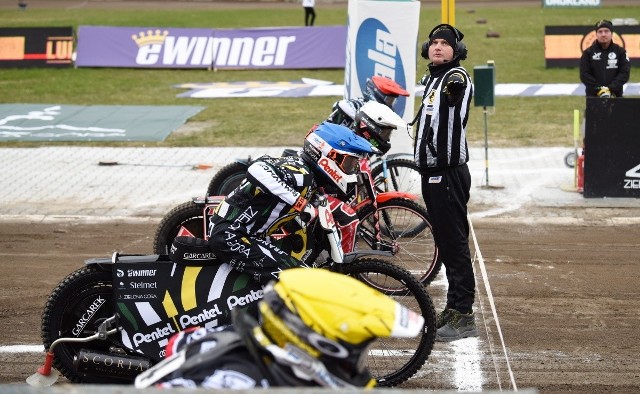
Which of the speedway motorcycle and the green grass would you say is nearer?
the speedway motorcycle

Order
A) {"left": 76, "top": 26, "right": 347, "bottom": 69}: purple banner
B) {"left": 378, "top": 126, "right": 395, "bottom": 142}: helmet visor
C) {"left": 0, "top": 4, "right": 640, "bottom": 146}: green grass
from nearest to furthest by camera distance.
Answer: {"left": 378, "top": 126, "right": 395, "bottom": 142}: helmet visor
{"left": 0, "top": 4, "right": 640, "bottom": 146}: green grass
{"left": 76, "top": 26, "right": 347, "bottom": 69}: purple banner

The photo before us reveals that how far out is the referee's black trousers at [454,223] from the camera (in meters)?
8.30

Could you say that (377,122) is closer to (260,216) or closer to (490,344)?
(490,344)

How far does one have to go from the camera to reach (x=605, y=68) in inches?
567

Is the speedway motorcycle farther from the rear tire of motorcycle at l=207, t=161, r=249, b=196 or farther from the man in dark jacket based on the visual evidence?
the man in dark jacket

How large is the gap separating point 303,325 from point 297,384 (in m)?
0.23

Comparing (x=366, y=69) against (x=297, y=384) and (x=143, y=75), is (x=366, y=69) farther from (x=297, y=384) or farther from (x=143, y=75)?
(x=143, y=75)

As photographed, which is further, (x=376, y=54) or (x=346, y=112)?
(x=376, y=54)

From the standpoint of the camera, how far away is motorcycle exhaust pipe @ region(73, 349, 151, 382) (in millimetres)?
6875

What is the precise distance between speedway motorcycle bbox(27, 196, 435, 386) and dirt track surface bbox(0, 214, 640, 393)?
0.61m

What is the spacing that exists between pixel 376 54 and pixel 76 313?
6.83 m

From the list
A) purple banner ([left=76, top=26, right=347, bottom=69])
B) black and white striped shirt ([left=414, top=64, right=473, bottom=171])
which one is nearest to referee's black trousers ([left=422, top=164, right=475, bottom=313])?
black and white striped shirt ([left=414, top=64, right=473, bottom=171])

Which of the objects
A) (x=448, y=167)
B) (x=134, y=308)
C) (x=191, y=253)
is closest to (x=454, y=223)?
(x=448, y=167)

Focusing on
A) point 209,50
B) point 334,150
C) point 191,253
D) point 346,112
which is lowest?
point 209,50
